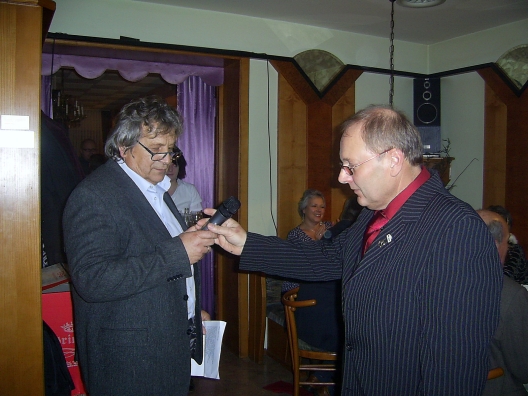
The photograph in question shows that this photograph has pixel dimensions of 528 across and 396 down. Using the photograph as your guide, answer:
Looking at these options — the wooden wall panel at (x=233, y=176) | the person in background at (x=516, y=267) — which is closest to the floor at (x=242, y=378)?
the wooden wall panel at (x=233, y=176)

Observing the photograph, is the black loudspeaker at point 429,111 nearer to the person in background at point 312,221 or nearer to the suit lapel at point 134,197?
the person in background at point 312,221

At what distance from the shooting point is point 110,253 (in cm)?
161

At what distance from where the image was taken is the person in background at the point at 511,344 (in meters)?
1.99

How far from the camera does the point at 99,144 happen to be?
38.8ft

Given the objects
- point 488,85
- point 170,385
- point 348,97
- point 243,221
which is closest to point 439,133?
point 488,85

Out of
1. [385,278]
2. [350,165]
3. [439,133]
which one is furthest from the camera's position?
[439,133]

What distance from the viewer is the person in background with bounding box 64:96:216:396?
5.25 ft

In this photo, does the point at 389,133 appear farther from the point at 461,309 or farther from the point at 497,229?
the point at 497,229

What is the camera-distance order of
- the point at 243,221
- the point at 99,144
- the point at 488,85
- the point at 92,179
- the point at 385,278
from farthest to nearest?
the point at 99,144
the point at 488,85
the point at 243,221
the point at 92,179
the point at 385,278

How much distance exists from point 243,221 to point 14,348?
2.78 meters

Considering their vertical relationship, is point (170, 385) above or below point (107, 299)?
below

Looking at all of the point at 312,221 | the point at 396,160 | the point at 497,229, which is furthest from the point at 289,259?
the point at 312,221

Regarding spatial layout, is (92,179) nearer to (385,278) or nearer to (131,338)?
(131,338)

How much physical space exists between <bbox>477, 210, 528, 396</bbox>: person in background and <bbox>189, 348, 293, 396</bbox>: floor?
195 centimetres
